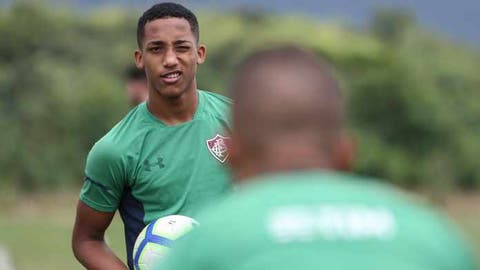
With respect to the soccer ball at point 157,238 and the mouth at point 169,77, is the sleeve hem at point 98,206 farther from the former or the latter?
the mouth at point 169,77

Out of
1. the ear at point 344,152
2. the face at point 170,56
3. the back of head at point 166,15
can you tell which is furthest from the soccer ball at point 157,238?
the ear at point 344,152

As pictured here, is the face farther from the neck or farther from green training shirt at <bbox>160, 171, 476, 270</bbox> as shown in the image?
green training shirt at <bbox>160, 171, 476, 270</bbox>

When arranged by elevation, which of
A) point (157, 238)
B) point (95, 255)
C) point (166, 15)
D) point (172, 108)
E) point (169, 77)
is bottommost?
point (95, 255)

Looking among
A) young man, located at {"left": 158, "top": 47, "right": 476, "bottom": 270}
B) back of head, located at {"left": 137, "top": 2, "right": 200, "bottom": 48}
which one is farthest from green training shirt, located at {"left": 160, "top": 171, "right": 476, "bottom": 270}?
back of head, located at {"left": 137, "top": 2, "right": 200, "bottom": 48}

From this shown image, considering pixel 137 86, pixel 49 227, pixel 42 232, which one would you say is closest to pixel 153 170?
pixel 137 86

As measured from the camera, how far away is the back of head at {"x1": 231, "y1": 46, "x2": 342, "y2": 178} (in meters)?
2.70

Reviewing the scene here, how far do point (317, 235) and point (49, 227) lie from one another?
57.3ft

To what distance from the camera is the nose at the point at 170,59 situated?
596 cm

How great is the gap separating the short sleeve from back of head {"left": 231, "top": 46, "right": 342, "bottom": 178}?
3053 mm

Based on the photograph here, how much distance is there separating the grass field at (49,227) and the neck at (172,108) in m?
9.30

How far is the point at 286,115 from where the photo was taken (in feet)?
8.86

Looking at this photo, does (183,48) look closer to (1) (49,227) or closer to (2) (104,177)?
(2) (104,177)

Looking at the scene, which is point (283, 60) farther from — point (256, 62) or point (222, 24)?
point (222, 24)

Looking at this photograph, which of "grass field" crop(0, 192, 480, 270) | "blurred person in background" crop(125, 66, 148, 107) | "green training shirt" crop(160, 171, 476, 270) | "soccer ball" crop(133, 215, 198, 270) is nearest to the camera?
"green training shirt" crop(160, 171, 476, 270)
